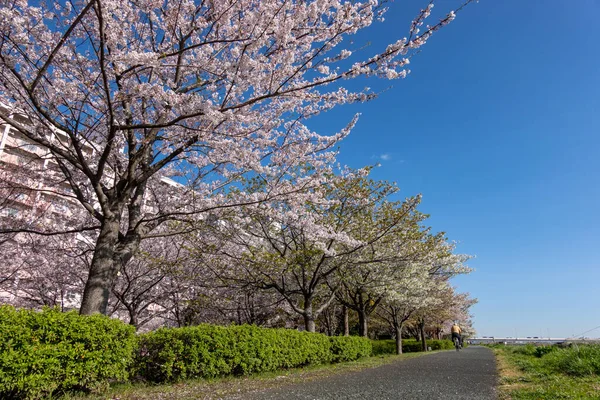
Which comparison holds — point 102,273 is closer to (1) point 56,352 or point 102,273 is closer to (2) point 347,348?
(1) point 56,352

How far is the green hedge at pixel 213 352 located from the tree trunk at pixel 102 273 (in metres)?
1.13

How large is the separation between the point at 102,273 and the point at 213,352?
2.89 m

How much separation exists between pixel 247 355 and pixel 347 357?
7.26 m

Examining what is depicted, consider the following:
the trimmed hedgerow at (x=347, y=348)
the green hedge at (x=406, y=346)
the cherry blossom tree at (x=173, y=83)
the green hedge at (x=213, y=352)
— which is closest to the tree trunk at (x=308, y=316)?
the trimmed hedgerow at (x=347, y=348)

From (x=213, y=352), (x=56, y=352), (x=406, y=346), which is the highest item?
(x=56, y=352)

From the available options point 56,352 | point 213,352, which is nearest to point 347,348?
point 213,352

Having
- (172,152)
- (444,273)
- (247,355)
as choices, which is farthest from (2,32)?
(444,273)

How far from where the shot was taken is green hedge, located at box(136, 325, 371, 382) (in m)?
A: 7.15

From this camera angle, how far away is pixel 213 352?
7738 millimetres

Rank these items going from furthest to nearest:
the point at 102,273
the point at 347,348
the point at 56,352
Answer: the point at 347,348 → the point at 102,273 → the point at 56,352

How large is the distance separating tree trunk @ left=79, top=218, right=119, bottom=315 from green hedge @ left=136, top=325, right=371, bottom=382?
44.4 inches

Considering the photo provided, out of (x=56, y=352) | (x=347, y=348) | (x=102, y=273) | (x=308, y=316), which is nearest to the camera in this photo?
(x=56, y=352)

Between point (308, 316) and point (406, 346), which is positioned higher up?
point (308, 316)

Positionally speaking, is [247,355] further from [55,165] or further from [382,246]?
[382,246]
